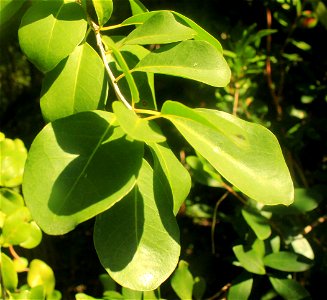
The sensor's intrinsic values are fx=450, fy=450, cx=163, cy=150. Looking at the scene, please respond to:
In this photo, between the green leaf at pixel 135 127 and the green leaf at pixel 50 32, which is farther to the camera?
the green leaf at pixel 50 32

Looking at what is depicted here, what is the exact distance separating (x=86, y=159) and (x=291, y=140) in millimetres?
860

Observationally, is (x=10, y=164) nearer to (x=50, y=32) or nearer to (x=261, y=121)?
(x=50, y=32)

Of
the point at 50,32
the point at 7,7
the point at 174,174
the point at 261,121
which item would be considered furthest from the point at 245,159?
the point at 261,121

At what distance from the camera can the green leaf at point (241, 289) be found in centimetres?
102

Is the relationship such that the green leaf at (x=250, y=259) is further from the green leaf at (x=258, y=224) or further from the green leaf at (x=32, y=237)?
the green leaf at (x=32, y=237)

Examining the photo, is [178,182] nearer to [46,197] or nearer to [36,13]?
[46,197]

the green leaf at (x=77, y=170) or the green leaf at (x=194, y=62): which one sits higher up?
the green leaf at (x=194, y=62)

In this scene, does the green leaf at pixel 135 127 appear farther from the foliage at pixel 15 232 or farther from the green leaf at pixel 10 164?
the green leaf at pixel 10 164

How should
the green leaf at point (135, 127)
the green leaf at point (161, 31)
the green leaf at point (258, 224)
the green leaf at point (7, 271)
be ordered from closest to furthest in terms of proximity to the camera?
the green leaf at point (135, 127) < the green leaf at point (161, 31) < the green leaf at point (7, 271) < the green leaf at point (258, 224)

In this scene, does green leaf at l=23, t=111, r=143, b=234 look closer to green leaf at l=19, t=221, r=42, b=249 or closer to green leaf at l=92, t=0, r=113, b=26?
green leaf at l=92, t=0, r=113, b=26

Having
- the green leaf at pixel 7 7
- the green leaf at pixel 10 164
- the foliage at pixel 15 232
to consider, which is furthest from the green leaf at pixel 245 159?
the green leaf at pixel 10 164

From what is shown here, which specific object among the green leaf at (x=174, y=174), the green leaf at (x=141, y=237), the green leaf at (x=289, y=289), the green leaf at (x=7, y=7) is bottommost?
the green leaf at (x=289, y=289)

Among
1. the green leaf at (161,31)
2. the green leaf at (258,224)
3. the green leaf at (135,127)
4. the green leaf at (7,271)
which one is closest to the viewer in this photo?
the green leaf at (135,127)

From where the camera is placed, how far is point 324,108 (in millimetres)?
1368
